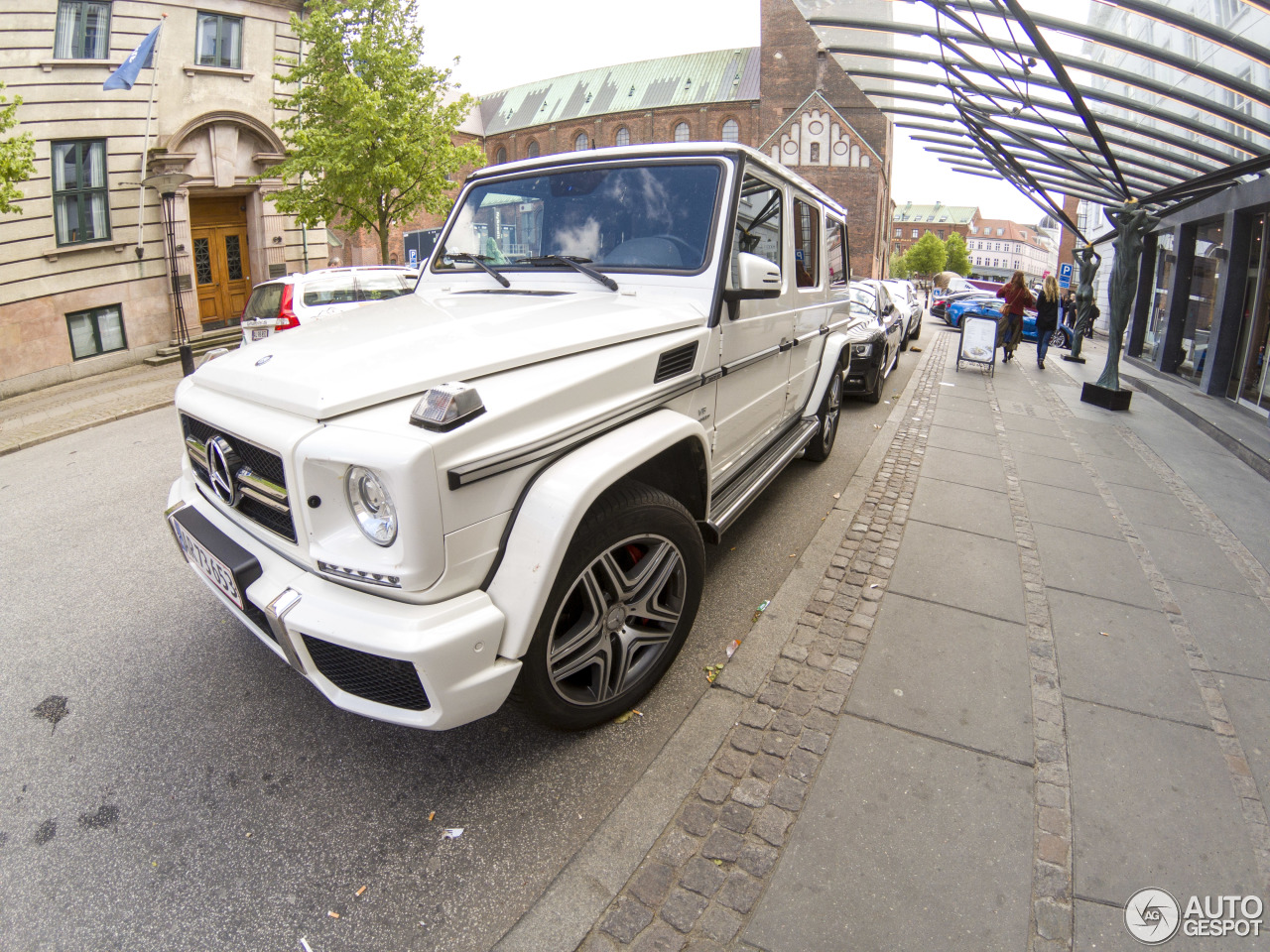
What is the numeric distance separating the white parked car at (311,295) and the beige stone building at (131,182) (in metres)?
6.52

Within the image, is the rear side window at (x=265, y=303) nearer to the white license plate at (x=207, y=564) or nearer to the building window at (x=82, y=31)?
the white license plate at (x=207, y=564)

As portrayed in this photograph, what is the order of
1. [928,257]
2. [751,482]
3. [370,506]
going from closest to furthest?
[370,506], [751,482], [928,257]

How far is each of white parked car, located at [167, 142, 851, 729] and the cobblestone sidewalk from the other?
19.8 inches

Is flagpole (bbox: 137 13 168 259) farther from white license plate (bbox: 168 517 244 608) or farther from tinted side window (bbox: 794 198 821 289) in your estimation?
white license plate (bbox: 168 517 244 608)

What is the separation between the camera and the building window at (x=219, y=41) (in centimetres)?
1638

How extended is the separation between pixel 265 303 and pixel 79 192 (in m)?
9.18

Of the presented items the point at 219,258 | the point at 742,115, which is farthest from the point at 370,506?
the point at 742,115

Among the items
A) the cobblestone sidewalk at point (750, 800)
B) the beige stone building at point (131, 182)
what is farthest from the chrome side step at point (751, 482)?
the beige stone building at point (131, 182)

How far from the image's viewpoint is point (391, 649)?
1.94m

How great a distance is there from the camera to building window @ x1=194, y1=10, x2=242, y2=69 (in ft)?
53.7

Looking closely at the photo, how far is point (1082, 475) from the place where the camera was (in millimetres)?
6766

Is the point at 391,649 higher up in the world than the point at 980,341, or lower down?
lower down

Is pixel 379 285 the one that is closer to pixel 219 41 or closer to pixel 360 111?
pixel 360 111

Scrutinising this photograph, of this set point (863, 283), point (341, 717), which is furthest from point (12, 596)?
point (863, 283)
